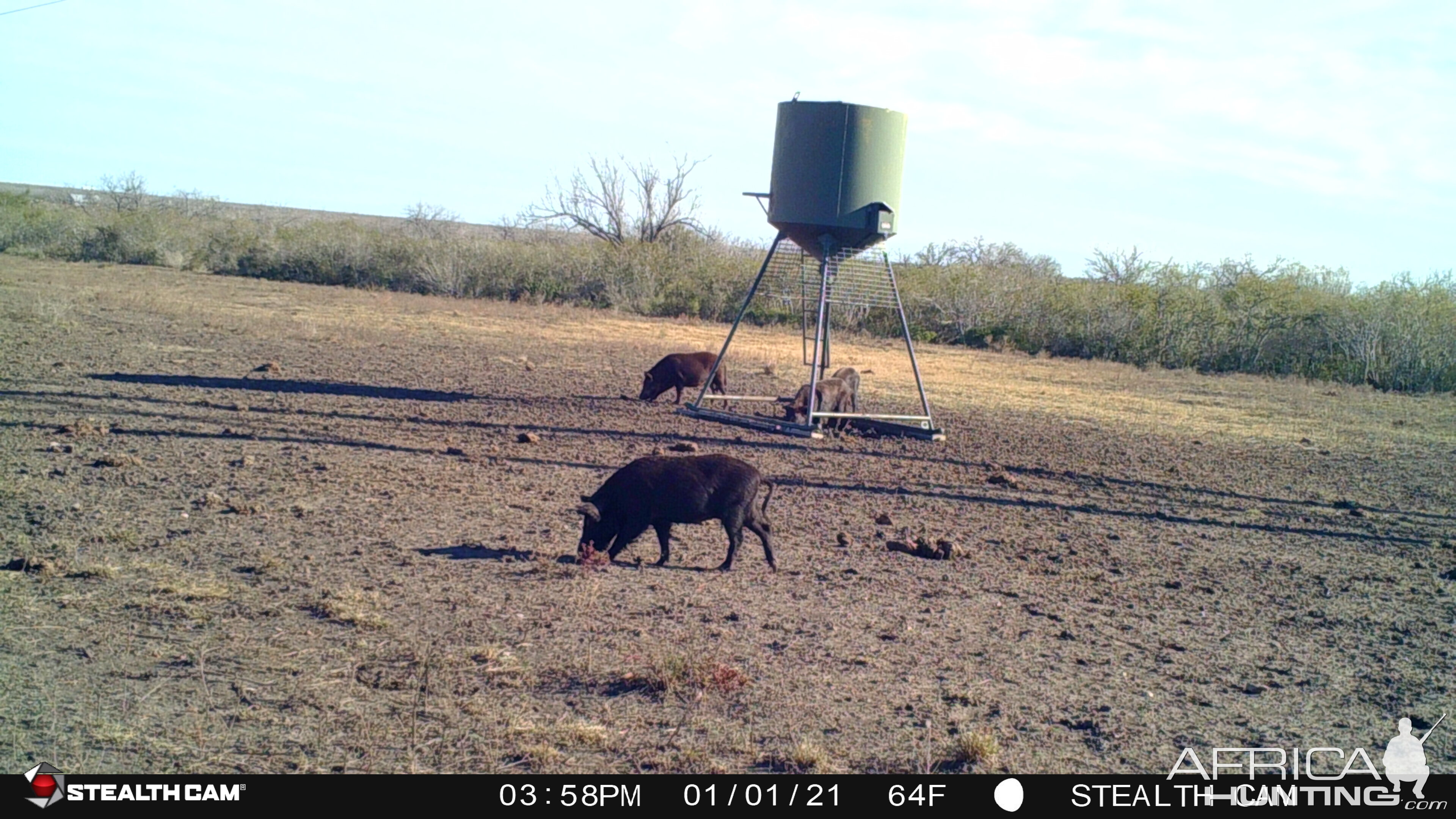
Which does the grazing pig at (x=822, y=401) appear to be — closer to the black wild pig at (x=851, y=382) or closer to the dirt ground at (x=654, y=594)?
the black wild pig at (x=851, y=382)

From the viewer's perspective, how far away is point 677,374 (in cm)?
1525

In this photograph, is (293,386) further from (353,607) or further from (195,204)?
(195,204)

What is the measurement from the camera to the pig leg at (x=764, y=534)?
24.2 ft

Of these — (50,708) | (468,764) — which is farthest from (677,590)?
(50,708)

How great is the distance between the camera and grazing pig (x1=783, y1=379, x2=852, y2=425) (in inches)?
537
